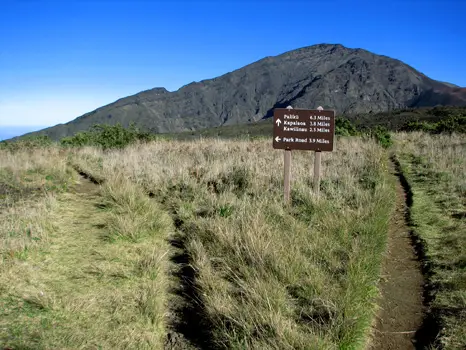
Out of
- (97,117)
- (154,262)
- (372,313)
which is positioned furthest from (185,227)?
(97,117)

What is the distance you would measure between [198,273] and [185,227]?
5.75ft

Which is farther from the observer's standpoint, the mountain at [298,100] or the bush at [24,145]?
the mountain at [298,100]

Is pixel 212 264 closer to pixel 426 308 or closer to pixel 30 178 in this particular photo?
pixel 426 308

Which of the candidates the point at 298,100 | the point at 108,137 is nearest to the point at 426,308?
the point at 108,137

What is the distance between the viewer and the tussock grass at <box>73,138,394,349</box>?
292 cm

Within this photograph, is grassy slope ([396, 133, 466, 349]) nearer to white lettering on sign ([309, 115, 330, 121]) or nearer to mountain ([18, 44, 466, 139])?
white lettering on sign ([309, 115, 330, 121])

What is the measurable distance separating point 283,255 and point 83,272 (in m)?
2.23

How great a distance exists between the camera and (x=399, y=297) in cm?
365

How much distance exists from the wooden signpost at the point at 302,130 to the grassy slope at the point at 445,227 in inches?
73.2

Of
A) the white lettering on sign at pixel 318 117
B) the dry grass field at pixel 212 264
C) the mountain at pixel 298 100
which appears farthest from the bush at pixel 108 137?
the mountain at pixel 298 100

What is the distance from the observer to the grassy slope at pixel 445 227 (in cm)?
316

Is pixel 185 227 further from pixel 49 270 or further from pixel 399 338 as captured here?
pixel 399 338

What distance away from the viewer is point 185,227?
222 inches

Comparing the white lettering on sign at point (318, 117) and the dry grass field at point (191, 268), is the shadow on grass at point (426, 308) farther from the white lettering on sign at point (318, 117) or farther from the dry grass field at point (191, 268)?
the white lettering on sign at point (318, 117)
